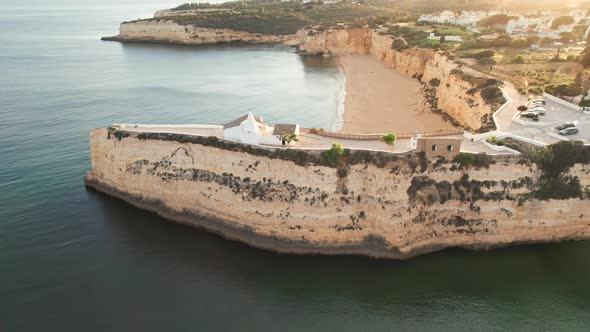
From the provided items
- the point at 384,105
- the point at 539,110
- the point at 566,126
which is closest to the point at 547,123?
the point at 566,126

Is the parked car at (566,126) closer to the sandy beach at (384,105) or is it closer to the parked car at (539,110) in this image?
the parked car at (539,110)

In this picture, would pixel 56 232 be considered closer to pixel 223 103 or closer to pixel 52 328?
pixel 52 328

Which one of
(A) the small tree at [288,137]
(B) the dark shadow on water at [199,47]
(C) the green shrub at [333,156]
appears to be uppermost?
(B) the dark shadow on water at [199,47]

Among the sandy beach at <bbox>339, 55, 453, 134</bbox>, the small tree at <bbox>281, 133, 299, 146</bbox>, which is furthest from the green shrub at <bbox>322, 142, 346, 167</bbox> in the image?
the sandy beach at <bbox>339, 55, 453, 134</bbox>

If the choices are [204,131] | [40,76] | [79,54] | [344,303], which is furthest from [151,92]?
[344,303]

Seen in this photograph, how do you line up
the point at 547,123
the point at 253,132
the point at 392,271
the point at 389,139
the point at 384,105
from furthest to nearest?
the point at 384,105
the point at 547,123
the point at 253,132
the point at 389,139
the point at 392,271

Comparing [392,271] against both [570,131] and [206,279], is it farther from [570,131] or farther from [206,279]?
[570,131]

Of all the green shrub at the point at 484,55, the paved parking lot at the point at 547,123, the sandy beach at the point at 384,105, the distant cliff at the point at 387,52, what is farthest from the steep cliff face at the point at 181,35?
the paved parking lot at the point at 547,123
